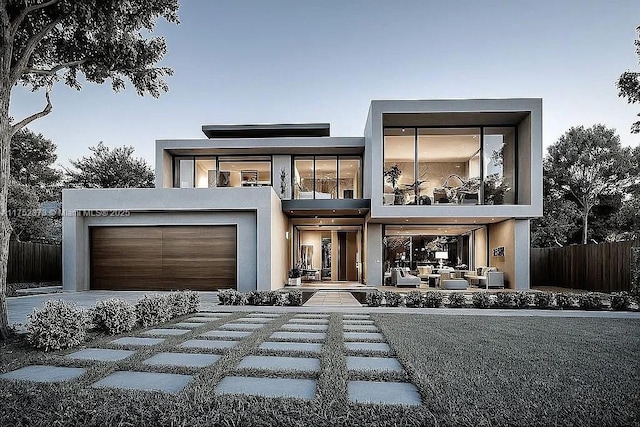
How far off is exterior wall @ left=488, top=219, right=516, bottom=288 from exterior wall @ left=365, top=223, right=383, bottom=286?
177 inches

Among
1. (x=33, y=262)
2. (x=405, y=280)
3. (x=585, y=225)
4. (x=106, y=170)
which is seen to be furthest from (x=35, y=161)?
(x=585, y=225)

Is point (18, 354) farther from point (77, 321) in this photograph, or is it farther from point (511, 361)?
point (511, 361)

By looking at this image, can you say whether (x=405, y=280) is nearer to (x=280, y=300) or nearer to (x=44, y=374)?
(x=280, y=300)

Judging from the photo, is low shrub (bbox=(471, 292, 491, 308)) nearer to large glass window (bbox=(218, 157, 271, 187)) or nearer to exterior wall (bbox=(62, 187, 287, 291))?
exterior wall (bbox=(62, 187, 287, 291))

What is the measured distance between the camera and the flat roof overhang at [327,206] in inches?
599

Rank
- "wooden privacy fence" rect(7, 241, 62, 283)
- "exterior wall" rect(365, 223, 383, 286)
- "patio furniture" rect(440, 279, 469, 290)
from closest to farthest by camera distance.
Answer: "patio furniture" rect(440, 279, 469, 290) < "wooden privacy fence" rect(7, 241, 62, 283) < "exterior wall" rect(365, 223, 383, 286)

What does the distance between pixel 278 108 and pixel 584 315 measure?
588 inches

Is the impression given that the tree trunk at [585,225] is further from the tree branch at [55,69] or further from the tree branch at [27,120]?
the tree branch at [27,120]

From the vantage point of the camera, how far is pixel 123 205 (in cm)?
1320

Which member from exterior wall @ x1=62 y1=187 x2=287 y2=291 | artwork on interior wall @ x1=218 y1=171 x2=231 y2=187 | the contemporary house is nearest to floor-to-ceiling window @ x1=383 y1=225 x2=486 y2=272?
the contemporary house

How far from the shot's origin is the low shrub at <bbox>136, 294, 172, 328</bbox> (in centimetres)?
649

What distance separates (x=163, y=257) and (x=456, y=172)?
1113 cm

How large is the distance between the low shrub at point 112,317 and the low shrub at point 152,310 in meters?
0.45

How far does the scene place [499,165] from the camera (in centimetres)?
1555
